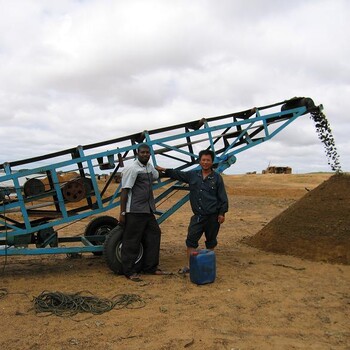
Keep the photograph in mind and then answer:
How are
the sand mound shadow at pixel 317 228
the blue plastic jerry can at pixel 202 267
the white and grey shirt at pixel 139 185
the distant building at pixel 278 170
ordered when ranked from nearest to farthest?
the blue plastic jerry can at pixel 202 267
the white and grey shirt at pixel 139 185
the sand mound shadow at pixel 317 228
the distant building at pixel 278 170

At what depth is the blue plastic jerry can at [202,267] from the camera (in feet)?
17.3

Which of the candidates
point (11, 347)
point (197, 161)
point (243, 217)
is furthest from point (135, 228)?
point (243, 217)

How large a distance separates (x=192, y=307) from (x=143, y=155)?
7.28 ft

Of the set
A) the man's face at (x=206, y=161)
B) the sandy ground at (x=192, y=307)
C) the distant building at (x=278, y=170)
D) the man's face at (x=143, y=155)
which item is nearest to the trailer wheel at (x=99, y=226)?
the sandy ground at (x=192, y=307)

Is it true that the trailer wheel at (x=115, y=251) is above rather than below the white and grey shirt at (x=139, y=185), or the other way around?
below

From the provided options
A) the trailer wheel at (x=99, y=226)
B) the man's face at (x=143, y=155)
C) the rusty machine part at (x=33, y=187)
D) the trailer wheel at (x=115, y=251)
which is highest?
the man's face at (x=143, y=155)

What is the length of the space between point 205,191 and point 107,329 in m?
2.56

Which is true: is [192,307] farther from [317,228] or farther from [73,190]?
[317,228]

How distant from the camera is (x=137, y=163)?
5691 millimetres

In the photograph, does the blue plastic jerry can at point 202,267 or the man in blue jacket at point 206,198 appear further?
the man in blue jacket at point 206,198

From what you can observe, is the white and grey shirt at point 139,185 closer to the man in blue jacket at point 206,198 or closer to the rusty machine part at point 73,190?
the man in blue jacket at point 206,198

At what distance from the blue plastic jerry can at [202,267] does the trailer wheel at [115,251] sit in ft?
3.13

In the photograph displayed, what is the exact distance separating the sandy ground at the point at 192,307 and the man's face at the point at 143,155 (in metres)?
1.70

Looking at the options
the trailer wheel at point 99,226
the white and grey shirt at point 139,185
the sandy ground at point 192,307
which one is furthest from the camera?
the trailer wheel at point 99,226
